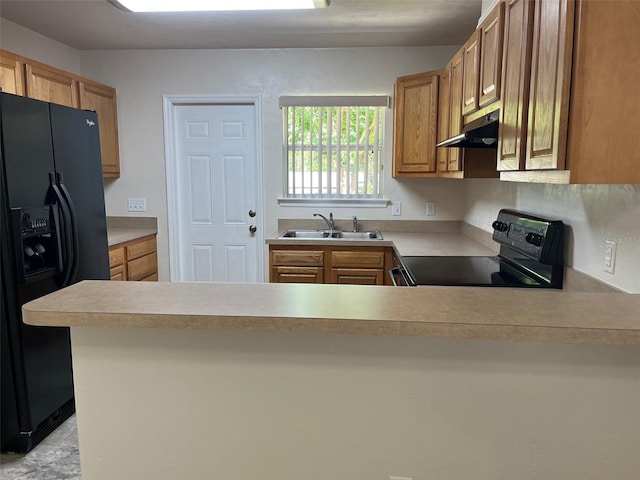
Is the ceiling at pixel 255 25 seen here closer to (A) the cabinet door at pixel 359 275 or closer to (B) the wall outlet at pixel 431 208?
(B) the wall outlet at pixel 431 208

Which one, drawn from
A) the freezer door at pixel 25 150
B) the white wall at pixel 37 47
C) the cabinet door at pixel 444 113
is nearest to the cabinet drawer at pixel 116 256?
the freezer door at pixel 25 150

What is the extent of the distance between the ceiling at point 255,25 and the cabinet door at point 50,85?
1.15ft

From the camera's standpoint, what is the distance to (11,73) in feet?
8.98

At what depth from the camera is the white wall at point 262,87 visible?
369cm

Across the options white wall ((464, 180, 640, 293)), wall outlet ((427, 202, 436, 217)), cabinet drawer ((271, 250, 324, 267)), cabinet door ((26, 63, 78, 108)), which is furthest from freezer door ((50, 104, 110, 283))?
wall outlet ((427, 202, 436, 217))

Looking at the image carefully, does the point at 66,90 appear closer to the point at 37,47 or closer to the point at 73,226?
the point at 37,47

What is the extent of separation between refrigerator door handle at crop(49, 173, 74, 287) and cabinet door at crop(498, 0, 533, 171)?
6.91 ft

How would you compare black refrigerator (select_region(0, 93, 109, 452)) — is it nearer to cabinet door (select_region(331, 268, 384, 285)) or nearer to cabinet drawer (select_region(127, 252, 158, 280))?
cabinet drawer (select_region(127, 252, 158, 280))

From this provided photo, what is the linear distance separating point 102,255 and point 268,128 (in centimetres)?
178

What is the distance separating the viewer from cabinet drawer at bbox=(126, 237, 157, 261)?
354cm

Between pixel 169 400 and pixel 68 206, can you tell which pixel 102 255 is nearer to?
pixel 68 206

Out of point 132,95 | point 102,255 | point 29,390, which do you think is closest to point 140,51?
point 132,95

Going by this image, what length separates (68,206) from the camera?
2.31m

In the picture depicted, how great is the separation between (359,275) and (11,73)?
8.60 ft
